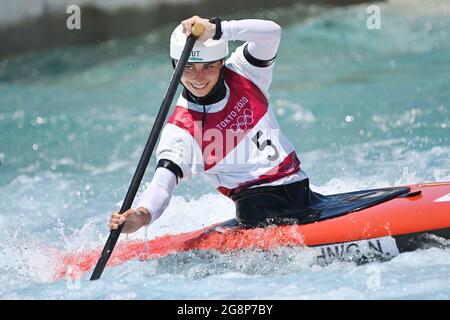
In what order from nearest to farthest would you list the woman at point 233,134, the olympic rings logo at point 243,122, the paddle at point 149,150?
the paddle at point 149,150 < the woman at point 233,134 < the olympic rings logo at point 243,122

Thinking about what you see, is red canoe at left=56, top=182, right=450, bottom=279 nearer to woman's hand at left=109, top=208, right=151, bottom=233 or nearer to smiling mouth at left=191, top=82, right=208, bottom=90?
woman's hand at left=109, top=208, right=151, bottom=233

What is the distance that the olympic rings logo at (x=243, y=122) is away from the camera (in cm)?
398

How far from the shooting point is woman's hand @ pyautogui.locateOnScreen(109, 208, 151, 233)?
363 cm

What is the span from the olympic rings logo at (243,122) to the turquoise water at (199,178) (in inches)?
22.5

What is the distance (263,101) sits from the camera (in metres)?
4.09

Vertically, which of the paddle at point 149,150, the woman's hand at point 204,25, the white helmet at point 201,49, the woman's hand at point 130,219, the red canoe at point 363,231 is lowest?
the red canoe at point 363,231

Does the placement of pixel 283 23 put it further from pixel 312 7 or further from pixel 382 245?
pixel 382 245

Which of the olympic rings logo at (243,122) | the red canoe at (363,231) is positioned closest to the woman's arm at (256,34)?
the olympic rings logo at (243,122)

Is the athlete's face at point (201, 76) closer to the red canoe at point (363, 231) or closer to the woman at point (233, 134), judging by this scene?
the woman at point (233, 134)

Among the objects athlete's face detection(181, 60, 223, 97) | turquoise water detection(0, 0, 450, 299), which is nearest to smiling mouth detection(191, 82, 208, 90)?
athlete's face detection(181, 60, 223, 97)

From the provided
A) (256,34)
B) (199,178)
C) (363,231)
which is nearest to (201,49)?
(256,34)

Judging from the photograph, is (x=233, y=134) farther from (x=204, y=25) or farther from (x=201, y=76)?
(x=204, y=25)
